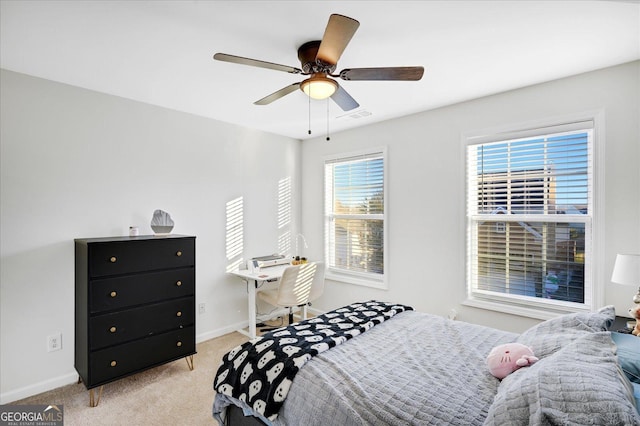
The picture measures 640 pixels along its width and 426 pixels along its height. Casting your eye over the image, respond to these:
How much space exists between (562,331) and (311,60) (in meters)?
2.11

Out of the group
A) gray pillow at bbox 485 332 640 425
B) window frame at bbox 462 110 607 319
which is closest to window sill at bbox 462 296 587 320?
window frame at bbox 462 110 607 319

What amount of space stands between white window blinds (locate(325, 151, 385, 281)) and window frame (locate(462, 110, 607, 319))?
102cm

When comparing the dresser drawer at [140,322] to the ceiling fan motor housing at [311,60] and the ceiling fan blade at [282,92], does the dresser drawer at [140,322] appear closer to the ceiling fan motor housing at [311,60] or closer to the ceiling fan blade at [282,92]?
the ceiling fan blade at [282,92]

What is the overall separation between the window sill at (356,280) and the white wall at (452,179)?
0.21 ft

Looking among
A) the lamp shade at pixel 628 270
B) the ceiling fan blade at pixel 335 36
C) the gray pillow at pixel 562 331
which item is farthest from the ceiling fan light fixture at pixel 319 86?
the lamp shade at pixel 628 270

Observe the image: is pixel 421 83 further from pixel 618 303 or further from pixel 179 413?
pixel 179 413

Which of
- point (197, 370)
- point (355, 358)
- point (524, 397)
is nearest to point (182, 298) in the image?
point (197, 370)

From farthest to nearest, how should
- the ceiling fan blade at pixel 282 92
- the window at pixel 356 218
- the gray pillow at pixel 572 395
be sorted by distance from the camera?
the window at pixel 356 218
the ceiling fan blade at pixel 282 92
the gray pillow at pixel 572 395

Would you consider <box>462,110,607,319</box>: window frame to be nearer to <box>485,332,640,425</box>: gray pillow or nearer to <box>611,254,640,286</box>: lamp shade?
<box>611,254,640,286</box>: lamp shade

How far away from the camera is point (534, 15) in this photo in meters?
1.77

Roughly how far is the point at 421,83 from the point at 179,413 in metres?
3.17

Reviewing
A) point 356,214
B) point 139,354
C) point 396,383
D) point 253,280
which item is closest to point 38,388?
point 139,354

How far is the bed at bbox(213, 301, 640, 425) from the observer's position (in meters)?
1.02

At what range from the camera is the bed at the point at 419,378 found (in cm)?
102
